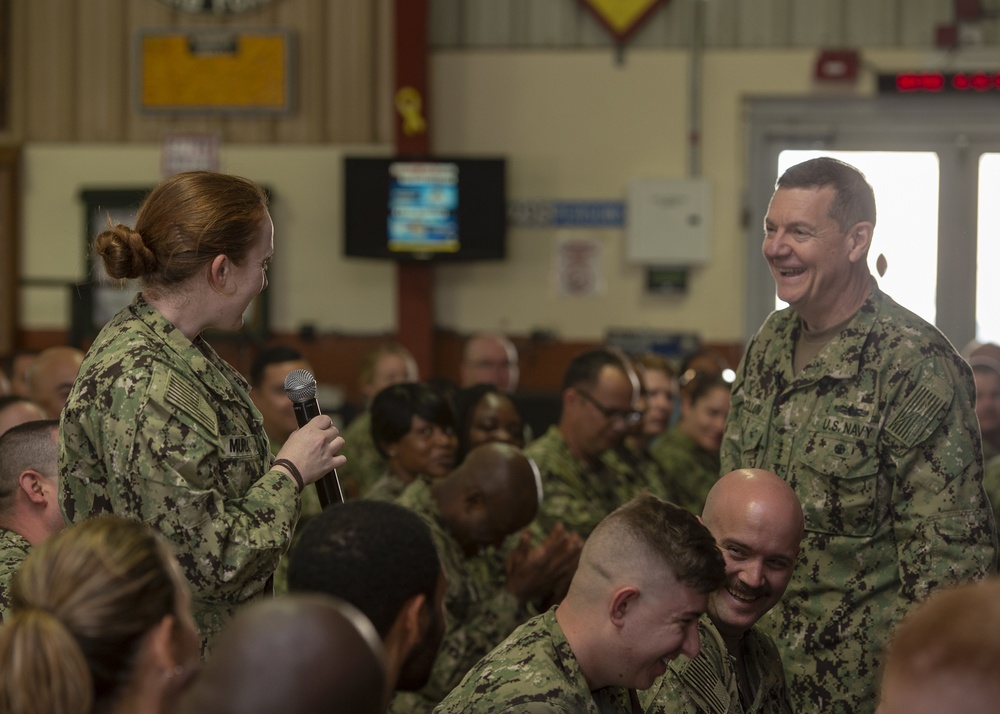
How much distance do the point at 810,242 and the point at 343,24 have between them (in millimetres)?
5712

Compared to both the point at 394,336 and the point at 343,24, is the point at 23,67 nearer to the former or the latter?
the point at 343,24

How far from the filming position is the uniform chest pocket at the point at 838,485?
98.0 inches

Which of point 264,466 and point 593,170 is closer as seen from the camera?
point 264,466

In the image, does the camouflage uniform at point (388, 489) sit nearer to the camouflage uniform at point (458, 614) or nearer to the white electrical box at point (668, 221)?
the camouflage uniform at point (458, 614)

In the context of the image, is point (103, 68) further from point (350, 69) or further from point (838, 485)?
point (838, 485)

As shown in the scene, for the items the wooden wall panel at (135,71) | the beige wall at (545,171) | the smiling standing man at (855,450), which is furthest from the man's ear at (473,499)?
the wooden wall panel at (135,71)

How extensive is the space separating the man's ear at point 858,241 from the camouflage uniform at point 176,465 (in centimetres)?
137

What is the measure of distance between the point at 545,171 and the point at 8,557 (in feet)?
18.7

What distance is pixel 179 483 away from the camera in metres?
1.91

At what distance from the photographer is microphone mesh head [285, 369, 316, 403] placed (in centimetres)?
229

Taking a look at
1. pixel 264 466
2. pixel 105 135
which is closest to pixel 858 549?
pixel 264 466

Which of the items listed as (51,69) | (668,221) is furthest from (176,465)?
(51,69)

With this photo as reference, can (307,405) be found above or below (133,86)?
below

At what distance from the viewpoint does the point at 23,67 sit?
7.81 m
